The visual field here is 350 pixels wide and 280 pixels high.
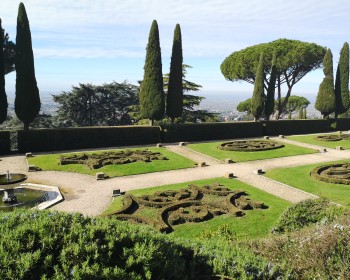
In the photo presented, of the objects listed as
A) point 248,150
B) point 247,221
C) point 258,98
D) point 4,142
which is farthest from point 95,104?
point 247,221

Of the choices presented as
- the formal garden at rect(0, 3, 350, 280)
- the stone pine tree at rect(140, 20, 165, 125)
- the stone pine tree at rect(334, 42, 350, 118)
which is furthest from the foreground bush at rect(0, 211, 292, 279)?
the stone pine tree at rect(334, 42, 350, 118)

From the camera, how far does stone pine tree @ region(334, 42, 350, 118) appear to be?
44406 millimetres

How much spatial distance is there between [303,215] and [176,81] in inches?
1015

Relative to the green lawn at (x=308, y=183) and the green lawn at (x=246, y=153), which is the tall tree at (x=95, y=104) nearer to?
the green lawn at (x=246, y=153)

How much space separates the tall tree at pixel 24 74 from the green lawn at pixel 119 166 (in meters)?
5.11

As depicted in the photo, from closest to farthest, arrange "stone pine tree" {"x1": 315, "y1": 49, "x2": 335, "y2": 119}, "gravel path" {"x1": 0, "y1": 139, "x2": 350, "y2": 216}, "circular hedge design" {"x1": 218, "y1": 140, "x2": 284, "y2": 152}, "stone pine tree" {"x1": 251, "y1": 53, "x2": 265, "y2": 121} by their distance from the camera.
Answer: "gravel path" {"x1": 0, "y1": 139, "x2": 350, "y2": 216}, "circular hedge design" {"x1": 218, "y1": 140, "x2": 284, "y2": 152}, "stone pine tree" {"x1": 251, "y1": 53, "x2": 265, "y2": 121}, "stone pine tree" {"x1": 315, "y1": 49, "x2": 335, "y2": 119}

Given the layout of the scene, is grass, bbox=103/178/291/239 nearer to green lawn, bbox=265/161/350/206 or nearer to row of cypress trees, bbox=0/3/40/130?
green lawn, bbox=265/161/350/206

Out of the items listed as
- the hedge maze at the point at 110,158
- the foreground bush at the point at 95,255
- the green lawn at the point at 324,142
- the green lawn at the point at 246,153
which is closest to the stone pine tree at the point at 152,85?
the green lawn at the point at 246,153

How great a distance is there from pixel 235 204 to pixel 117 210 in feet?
17.4

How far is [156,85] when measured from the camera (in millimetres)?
32438

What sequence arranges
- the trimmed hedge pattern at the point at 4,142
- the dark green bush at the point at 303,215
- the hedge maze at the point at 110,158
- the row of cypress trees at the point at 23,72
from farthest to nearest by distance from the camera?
1. the row of cypress trees at the point at 23,72
2. the trimmed hedge pattern at the point at 4,142
3. the hedge maze at the point at 110,158
4. the dark green bush at the point at 303,215

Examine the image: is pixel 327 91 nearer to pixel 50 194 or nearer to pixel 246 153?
pixel 246 153

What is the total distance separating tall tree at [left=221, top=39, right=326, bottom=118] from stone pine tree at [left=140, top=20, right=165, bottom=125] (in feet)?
74.0

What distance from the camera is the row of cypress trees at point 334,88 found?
43250 mm
